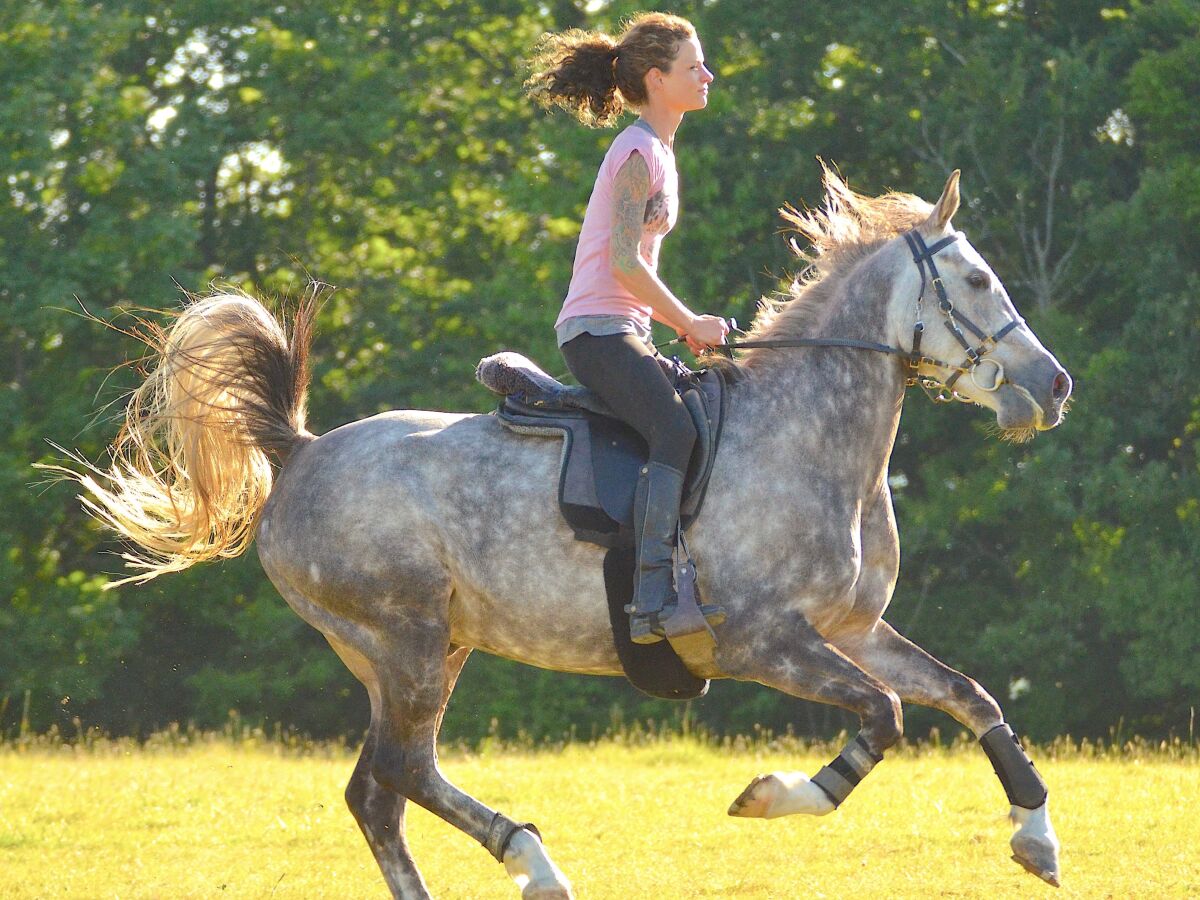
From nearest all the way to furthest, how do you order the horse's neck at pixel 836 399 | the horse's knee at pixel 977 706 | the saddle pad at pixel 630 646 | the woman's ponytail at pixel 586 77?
Answer: 1. the saddle pad at pixel 630 646
2. the horse's neck at pixel 836 399
3. the horse's knee at pixel 977 706
4. the woman's ponytail at pixel 586 77

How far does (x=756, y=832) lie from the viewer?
926cm

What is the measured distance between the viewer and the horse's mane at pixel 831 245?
21.0ft

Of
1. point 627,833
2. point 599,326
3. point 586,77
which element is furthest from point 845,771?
point 627,833

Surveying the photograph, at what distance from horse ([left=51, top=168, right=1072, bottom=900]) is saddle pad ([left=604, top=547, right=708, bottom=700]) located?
74 mm

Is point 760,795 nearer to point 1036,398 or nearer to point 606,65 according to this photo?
point 1036,398

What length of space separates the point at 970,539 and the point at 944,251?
19904mm

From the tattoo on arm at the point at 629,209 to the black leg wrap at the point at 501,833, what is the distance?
7.06 feet

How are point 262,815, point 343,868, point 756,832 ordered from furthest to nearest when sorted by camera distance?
point 262,815
point 756,832
point 343,868

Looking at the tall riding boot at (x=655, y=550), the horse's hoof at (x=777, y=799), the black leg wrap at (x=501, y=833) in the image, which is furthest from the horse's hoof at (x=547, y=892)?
the tall riding boot at (x=655, y=550)

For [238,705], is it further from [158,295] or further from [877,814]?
[877,814]

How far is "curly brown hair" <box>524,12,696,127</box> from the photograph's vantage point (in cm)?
615

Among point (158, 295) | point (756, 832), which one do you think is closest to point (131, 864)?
point (756, 832)

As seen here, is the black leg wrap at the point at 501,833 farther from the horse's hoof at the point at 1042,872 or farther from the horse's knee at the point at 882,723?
the horse's hoof at the point at 1042,872

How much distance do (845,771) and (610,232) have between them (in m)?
2.22
